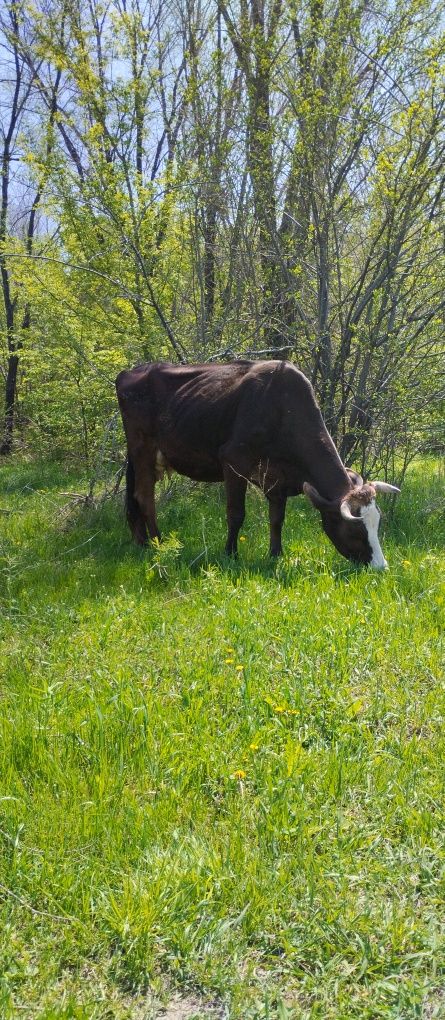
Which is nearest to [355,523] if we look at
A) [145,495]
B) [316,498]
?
[316,498]

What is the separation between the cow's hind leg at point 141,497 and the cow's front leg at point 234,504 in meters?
1.07

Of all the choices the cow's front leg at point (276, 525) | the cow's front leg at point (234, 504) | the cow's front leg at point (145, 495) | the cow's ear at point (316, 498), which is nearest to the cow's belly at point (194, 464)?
the cow's front leg at point (145, 495)

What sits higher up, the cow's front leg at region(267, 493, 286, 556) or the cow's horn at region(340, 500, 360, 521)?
the cow's horn at region(340, 500, 360, 521)

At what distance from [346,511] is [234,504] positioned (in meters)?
1.36

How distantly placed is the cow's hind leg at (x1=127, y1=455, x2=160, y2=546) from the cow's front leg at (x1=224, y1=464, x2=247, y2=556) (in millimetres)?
1065

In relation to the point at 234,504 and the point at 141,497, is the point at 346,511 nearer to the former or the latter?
the point at 234,504

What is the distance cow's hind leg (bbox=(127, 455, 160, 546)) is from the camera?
797cm

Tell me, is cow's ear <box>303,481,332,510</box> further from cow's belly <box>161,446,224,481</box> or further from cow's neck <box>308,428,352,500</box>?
cow's belly <box>161,446,224,481</box>

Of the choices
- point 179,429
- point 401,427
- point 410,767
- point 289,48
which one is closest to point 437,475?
point 401,427

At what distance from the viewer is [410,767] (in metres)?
3.46

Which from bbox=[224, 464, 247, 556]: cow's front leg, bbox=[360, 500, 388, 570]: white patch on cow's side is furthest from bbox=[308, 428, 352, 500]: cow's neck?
bbox=[224, 464, 247, 556]: cow's front leg

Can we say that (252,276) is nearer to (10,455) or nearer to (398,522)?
(398,522)

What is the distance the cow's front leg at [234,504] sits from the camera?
7219 mm

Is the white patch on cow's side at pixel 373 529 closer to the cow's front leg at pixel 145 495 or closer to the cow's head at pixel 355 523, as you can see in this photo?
the cow's head at pixel 355 523
